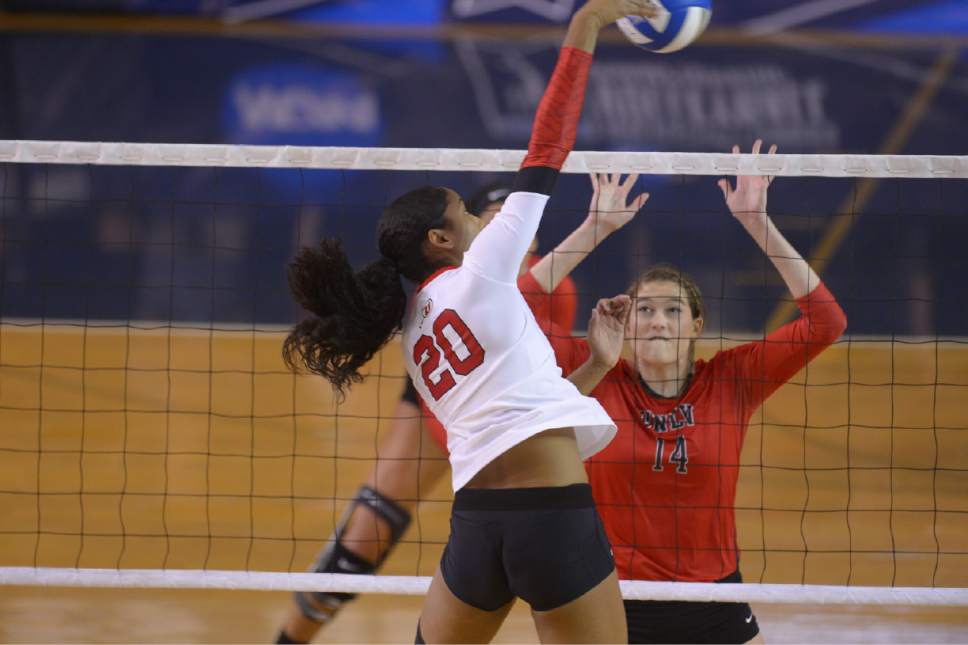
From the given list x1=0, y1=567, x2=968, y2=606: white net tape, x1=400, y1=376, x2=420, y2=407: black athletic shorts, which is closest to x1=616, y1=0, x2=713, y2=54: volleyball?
x1=0, y1=567, x2=968, y2=606: white net tape

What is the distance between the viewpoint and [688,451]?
299 cm

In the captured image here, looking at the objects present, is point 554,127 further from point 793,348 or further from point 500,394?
point 793,348

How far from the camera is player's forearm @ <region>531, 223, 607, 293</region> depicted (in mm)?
3232

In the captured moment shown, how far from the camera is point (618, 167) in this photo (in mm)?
3285

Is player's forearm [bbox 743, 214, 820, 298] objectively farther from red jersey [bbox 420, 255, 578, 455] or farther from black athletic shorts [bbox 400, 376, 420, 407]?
black athletic shorts [bbox 400, 376, 420, 407]

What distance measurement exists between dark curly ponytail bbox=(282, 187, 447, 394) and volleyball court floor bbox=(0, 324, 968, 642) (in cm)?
205

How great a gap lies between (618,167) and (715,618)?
1.34 meters

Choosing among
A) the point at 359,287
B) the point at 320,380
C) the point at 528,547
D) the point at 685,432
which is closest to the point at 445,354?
the point at 359,287

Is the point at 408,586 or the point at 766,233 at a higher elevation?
the point at 766,233

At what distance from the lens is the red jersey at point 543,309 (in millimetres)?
3342

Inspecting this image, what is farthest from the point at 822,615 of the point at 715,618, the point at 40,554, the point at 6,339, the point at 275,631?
the point at 6,339

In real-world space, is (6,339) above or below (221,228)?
below

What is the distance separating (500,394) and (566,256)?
1092mm

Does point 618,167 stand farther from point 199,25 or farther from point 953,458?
point 199,25
